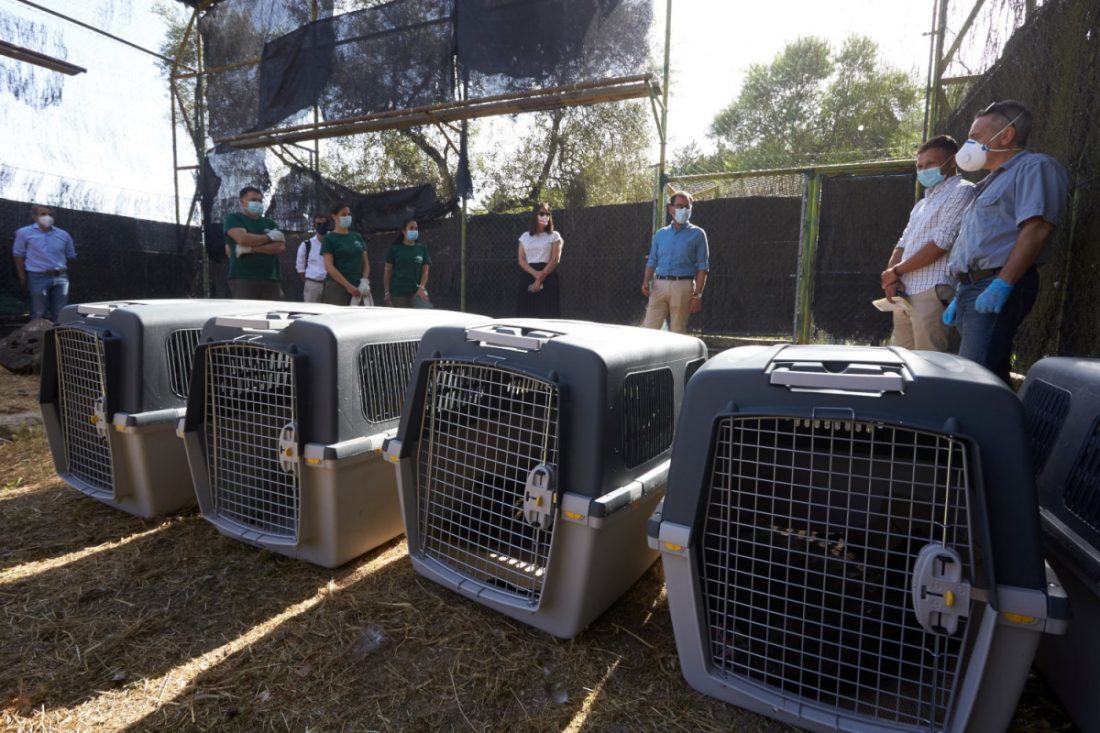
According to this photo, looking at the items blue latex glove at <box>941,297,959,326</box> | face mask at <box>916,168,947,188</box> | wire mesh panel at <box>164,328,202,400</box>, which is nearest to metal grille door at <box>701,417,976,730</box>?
blue latex glove at <box>941,297,959,326</box>

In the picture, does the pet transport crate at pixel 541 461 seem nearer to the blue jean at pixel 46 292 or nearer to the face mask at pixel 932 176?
the face mask at pixel 932 176

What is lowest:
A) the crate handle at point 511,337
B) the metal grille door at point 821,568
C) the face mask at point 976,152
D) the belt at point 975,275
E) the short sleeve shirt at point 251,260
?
the metal grille door at point 821,568

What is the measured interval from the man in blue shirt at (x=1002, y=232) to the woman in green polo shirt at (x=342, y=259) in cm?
390

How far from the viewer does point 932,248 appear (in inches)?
109

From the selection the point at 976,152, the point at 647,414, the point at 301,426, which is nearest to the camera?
the point at 647,414

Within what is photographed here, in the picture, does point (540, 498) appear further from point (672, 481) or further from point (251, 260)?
point (251, 260)

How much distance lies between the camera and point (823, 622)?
1.24m

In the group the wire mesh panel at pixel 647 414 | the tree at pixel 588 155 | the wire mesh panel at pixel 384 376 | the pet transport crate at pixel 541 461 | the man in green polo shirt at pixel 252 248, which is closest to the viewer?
the pet transport crate at pixel 541 461

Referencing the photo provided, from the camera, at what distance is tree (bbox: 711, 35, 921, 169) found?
26.7m

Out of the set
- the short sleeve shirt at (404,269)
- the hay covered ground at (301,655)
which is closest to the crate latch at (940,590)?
the hay covered ground at (301,655)

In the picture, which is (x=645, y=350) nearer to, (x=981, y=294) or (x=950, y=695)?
(x=950, y=695)

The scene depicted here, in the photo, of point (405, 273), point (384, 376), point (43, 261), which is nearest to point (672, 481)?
point (384, 376)

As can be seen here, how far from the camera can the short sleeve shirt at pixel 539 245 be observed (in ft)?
17.6

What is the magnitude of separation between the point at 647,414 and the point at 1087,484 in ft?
3.18
